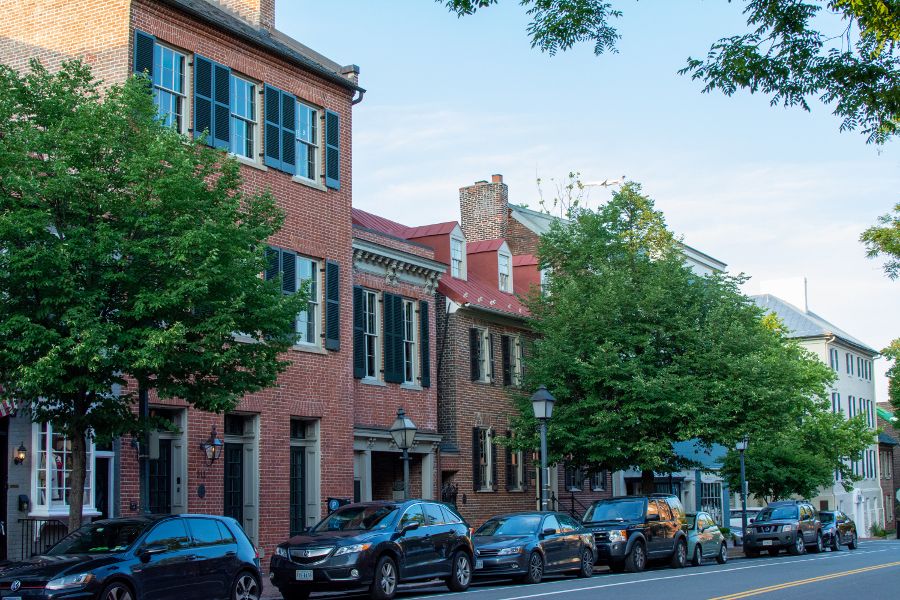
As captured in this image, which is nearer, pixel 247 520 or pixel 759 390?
pixel 247 520

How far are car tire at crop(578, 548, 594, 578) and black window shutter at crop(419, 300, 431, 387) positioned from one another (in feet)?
28.2

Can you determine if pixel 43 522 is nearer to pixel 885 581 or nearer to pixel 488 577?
pixel 488 577

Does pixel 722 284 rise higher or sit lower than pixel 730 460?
higher

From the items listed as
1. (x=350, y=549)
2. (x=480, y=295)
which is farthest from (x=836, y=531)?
(x=350, y=549)

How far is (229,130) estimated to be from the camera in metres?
24.3

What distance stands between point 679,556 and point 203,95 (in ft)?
48.5

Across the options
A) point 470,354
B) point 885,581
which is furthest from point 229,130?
point 885,581

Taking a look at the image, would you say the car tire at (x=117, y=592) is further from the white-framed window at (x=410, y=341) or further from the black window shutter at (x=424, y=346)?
A: the black window shutter at (x=424, y=346)

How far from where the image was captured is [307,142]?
26.8 m

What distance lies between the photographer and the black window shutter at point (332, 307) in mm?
26562

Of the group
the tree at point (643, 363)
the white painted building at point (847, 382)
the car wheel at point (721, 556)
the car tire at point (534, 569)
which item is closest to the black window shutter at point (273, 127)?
the car tire at point (534, 569)

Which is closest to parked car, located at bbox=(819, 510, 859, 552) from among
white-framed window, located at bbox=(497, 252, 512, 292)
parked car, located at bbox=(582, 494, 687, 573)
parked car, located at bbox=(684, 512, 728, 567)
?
parked car, located at bbox=(684, 512, 728, 567)

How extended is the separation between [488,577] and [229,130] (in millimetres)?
10489

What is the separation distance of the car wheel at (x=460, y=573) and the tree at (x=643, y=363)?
41.7 feet
